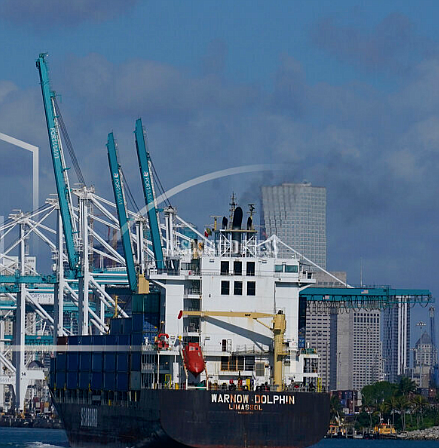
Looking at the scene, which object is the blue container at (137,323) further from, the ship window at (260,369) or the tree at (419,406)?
the tree at (419,406)

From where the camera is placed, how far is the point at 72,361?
79.7m

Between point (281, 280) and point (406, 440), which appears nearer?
point (281, 280)

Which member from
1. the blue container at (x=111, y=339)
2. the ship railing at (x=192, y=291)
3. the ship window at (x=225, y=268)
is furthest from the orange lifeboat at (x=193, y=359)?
the blue container at (x=111, y=339)

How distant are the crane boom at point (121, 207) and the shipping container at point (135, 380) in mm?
38065

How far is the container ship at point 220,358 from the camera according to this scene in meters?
61.2

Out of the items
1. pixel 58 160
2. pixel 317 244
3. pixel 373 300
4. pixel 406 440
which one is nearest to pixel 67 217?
pixel 58 160

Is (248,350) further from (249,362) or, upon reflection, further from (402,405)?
(402,405)

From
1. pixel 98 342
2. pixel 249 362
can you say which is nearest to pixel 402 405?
pixel 98 342

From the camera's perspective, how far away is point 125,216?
357 ft

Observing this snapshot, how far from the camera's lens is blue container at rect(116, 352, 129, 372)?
70.0 m

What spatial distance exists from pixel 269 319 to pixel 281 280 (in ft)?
7.19

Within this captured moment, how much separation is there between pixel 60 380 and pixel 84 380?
5.53 metres

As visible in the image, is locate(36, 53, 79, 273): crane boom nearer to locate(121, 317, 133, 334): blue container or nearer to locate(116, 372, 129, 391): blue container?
locate(121, 317, 133, 334): blue container

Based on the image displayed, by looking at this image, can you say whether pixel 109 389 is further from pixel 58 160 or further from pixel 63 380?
pixel 58 160
